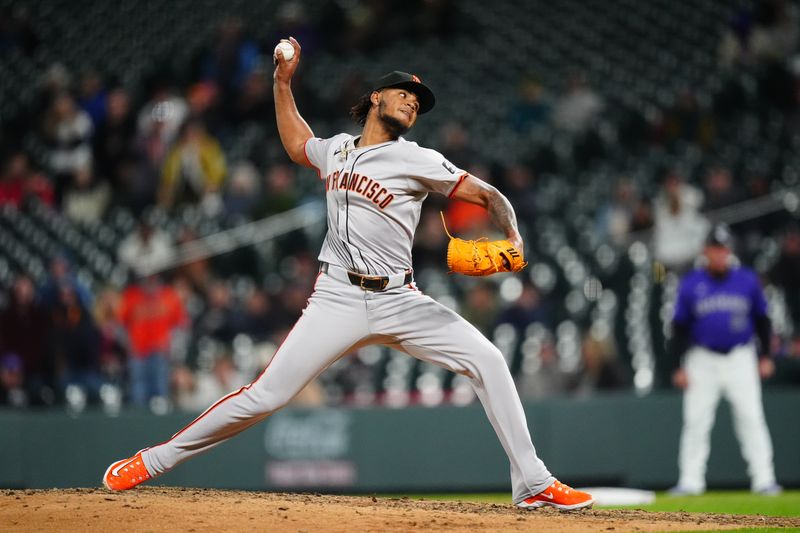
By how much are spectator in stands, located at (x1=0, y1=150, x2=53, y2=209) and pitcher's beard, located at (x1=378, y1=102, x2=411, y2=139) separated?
32.2 ft

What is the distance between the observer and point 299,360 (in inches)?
219

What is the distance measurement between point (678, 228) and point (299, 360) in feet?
22.5

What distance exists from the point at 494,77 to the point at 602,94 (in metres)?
1.90

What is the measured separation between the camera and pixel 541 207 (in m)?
13.1

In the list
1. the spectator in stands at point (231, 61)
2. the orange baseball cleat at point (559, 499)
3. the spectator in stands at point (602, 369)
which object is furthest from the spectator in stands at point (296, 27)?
the orange baseball cleat at point (559, 499)

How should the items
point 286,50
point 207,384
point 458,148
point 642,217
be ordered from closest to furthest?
1. point 286,50
2. point 207,384
3. point 642,217
4. point 458,148

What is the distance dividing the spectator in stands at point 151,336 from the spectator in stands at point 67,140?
337cm

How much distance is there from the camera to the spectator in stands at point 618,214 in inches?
486

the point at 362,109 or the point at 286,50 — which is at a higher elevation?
the point at 286,50

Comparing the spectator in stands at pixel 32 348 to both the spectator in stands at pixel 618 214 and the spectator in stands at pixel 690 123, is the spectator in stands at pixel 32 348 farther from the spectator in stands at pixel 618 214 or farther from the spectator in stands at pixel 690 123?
the spectator in stands at pixel 690 123

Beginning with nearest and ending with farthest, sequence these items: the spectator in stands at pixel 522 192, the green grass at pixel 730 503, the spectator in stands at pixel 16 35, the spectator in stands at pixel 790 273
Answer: the green grass at pixel 730 503 → the spectator in stands at pixel 790 273 → the spectator in stands at pixel 522 192 → the spectator in stands at pixel 16 35

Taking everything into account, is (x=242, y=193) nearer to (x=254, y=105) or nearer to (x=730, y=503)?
(x=254, y=105)

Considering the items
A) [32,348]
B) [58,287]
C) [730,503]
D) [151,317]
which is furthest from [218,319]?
[730,503]

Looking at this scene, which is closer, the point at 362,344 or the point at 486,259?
the point at 486,259
